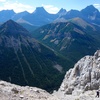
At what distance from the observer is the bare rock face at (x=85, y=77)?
7876cm

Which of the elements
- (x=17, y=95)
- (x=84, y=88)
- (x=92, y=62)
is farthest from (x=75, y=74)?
(x=17, y=95)

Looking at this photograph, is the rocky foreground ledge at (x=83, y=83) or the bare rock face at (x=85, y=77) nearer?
the rocky foreground ledge at (x=83, y=83)

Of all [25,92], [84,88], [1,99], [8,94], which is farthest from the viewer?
[84,88]

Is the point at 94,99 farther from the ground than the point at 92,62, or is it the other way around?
the point at 92,62

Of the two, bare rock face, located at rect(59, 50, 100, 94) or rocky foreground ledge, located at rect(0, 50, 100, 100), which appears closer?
rocky foreground ledge, located at rect(0, 50, 100, 100)

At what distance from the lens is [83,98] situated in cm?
5841

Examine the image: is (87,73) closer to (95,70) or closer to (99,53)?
(95,70)

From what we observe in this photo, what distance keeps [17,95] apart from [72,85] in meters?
36.0

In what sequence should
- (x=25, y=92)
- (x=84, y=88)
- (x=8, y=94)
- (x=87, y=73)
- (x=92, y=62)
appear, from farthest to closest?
1. (x=92, y=62)
2. (x=87, y=73)
3. (x=84, y=88)
4. (x=25, y=92)
5. (x=8, y=94)

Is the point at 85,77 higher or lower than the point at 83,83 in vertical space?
higher

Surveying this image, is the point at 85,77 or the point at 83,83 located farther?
the point at 85,77

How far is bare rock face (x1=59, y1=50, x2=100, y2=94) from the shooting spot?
3101 inches

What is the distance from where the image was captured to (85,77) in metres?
83.4

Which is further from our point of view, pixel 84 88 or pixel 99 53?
pixel 99 53
